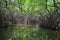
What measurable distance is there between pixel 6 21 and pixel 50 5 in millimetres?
3486

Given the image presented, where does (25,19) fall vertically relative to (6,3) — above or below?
below

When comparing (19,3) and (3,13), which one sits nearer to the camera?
(3,13)

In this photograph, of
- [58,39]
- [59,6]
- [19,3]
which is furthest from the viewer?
[19,3]

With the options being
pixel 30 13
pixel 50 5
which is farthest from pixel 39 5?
pixel 30 13

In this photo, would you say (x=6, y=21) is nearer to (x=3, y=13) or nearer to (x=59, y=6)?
(x=3, y=13)

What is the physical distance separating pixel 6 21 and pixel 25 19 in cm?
176

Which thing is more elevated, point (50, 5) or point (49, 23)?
point (50, 5)

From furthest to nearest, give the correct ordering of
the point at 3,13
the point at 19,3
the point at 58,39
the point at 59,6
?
the point at 19,3 → the point at 3,13 → the point at 59,6 → the point at 58,39

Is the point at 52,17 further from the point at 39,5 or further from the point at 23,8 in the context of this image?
the point at 23,8

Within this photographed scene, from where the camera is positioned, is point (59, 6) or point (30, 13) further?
point (30, 13)

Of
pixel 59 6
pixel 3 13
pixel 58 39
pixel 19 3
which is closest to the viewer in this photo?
pixel 58 39

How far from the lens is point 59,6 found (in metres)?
14.3

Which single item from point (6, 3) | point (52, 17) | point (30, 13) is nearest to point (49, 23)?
point (52, 17)

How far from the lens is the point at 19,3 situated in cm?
1698
